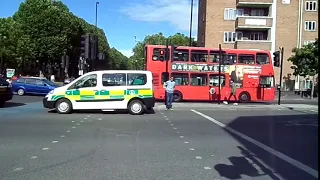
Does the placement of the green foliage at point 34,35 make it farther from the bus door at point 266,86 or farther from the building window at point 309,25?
the bus door at point 266,86

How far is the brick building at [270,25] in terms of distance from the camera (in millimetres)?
48281

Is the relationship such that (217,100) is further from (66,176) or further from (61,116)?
(66,176)

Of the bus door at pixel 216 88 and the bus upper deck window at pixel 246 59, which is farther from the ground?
the bus upper deck window at pixel 246 59

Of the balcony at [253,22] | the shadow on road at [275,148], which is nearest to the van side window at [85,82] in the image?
the shadow on road at [275,148]

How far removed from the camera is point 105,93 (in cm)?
1688

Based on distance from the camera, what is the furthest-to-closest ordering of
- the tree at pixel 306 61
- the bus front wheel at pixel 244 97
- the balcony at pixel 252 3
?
the balcony at pixel 252 3, the tree at pixel 306 61, the bus front wheel at pixel 244 97

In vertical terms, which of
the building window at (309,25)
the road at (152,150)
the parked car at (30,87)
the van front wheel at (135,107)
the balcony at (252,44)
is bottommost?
the road at (152,150)

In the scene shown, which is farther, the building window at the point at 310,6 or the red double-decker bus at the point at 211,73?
the building window at the point at 310,6

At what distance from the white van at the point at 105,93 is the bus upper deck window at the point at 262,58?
11757 mm

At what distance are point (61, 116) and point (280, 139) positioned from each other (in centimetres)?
847

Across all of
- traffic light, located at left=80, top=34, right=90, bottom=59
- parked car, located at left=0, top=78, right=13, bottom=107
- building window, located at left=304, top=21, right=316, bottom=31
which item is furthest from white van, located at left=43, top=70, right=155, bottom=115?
building window, located at left=304, top=21, right=316, bottom=31

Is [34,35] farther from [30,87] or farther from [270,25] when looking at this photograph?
[270,25]

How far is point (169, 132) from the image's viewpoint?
463 inches

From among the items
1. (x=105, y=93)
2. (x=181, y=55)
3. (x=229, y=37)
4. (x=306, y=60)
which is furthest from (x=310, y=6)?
(x=105, y=93)
